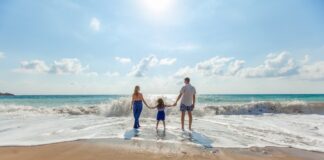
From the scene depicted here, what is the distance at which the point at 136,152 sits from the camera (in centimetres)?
622

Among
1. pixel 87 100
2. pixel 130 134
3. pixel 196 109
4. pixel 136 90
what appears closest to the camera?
pixel 130 134

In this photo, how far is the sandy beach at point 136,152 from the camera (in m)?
5.94

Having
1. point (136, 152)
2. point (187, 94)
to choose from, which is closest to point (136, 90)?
point (187, 94)

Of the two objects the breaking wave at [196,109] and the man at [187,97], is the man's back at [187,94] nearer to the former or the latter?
the man at [187,97]

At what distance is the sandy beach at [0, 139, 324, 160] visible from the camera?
19.5 ft

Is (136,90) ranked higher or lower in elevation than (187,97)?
higher

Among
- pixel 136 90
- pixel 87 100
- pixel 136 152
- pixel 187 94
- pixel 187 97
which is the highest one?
pixel 136 90

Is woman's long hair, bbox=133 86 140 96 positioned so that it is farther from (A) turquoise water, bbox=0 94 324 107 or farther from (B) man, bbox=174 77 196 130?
(A) turquoise water, bbox=0 94 324 107

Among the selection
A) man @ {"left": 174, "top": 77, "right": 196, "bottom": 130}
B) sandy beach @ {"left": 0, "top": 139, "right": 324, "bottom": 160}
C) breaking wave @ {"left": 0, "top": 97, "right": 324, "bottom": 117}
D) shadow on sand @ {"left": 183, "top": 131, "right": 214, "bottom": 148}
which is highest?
man @ {"left": 174, "top": 77, "right": 196, "bottom": 130}

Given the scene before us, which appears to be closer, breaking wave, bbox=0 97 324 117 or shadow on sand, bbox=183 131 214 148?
shadow on sand, bbox=183 131 214 148

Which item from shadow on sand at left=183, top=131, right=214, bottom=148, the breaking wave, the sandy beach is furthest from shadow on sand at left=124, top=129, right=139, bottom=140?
Answer: the breaking wave

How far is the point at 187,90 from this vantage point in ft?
33.1

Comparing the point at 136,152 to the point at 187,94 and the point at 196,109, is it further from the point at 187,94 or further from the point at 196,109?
the point at 196,109

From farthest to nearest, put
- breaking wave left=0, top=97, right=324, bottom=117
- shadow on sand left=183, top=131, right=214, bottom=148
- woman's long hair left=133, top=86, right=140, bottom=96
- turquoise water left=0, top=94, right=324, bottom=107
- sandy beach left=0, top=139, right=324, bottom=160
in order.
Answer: turquoise water left=0, top=94, right=324, bottom=107, breaking wave left=0, top=97, right=324, bottom=117, woman's long hair left=133, top=86, right=140, bottom=96, shadow on sand left=183, top=131, right=214, bottom=148, sandy beach left=0, top=139, right=324, bottom=160
